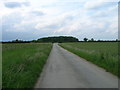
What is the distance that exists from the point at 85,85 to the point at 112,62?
5209 mm

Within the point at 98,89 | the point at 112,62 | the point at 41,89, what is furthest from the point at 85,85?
the point at 112,62

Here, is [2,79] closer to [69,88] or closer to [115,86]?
[69,88]

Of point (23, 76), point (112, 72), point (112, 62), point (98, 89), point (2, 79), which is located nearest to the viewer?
point (98, 89)

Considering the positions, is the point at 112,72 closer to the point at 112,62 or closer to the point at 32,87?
the point at 112,62

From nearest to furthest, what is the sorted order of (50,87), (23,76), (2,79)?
1. (50,87)
2. (2,79)
3. (23,76)

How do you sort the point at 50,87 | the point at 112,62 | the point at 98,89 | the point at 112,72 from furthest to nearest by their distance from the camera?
the point at 112,62 → the point at 112,72 → the point at 50,87 → the point at 98,89

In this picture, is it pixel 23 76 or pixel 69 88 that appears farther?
pixel 23 76

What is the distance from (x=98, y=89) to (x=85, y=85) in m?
0.72

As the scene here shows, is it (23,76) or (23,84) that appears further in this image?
(23,76)

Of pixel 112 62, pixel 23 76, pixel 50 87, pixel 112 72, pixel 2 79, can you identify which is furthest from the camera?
pixel 112 62

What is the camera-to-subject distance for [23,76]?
812 cm

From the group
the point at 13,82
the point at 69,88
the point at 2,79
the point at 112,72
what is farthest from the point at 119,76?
the point at 2,79

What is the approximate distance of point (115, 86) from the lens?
Result: 6625mm

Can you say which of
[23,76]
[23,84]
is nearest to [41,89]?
[23,84]
